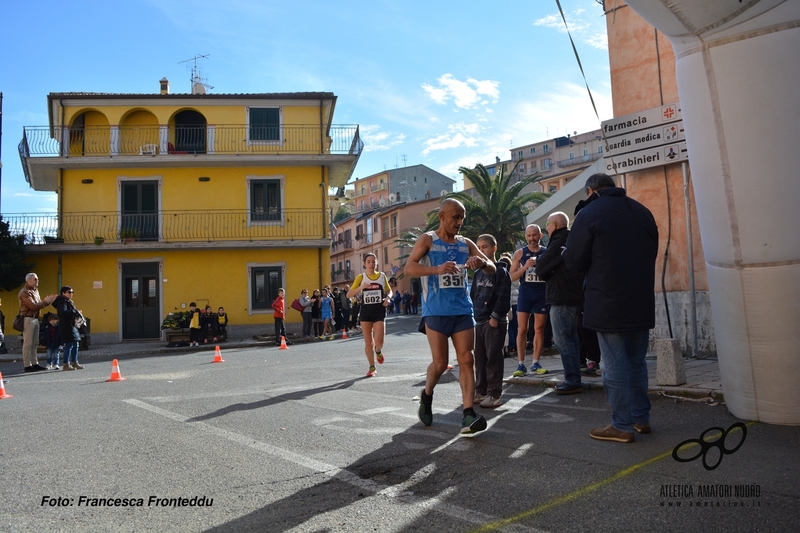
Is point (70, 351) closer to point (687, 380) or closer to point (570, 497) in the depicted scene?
point (687, 380)

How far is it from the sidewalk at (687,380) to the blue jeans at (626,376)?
166cm

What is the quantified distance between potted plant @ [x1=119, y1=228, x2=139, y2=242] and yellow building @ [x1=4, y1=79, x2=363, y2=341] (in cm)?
6

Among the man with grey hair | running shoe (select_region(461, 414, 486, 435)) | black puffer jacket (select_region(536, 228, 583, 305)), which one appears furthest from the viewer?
the man with grey hair

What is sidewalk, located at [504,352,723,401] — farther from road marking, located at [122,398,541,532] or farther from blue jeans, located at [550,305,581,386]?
road marking, located at [122,398,541,532]

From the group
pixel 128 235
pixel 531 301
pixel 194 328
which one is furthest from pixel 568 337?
pixel 128 235

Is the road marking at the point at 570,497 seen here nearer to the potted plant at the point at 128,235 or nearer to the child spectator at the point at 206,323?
the child spectator at the point at 206,323

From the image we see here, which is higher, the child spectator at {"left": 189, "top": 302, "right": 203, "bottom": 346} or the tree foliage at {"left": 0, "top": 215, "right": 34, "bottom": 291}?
the tree foliage at {"left": 0, "top": 215, "right": 34, "bottom": 291}

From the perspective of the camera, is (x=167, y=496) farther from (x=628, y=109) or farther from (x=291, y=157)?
(x=291, y=157)

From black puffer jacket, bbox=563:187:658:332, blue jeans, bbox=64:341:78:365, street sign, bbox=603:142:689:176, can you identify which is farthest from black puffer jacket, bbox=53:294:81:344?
black puffer jacket, bbox=563:187:658:332

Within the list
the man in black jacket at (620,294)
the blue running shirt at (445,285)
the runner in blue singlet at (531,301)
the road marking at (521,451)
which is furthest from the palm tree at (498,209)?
the road marking at (521,451)

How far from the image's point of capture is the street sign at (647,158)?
986 centimetres

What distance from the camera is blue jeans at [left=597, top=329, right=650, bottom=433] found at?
5.29m

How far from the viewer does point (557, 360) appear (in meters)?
10.7

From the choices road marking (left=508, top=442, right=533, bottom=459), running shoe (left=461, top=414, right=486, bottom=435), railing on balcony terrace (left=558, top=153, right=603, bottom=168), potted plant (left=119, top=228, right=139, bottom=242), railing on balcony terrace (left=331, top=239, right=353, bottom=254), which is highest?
railing on balcony terrace (left=558, top=153, right=603, bottom=168)
